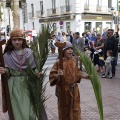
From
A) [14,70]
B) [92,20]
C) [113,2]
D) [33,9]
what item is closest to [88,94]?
[14,70]

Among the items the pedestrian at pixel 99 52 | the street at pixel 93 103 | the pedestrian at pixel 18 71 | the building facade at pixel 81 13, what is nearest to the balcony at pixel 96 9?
the building facade at pixel 81 13

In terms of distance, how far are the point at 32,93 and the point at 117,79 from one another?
226 inches

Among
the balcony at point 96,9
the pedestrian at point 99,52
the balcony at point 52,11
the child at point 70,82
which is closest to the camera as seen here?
the child at point 70,82

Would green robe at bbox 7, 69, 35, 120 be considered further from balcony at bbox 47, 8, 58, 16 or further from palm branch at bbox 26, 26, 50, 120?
balcony at bbox 47, 8, 58, 16

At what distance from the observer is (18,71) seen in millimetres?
Result: 3150

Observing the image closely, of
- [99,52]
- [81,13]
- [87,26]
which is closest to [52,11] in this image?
[81,13]

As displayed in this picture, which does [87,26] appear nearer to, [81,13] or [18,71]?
[81,13]

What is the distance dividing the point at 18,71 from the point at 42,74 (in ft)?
2.24

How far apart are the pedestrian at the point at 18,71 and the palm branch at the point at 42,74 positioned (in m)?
0.44

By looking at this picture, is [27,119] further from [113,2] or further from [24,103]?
[113,2]

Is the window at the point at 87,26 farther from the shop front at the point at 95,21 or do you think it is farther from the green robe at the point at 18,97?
the green robe at the point at 18,97

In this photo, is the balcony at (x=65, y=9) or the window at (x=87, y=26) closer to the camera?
the window at (x=87, y=26)

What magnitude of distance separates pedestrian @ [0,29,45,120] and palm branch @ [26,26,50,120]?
1.45 ft

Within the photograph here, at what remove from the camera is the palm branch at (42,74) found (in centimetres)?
237
